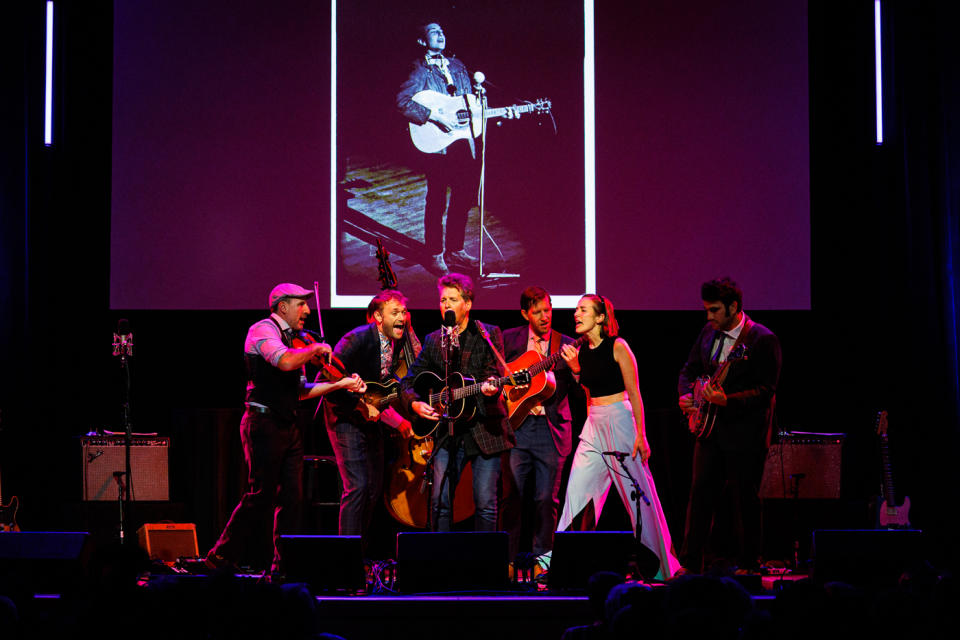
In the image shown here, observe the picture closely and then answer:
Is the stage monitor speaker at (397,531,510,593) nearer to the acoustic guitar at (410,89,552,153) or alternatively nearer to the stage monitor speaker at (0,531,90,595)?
the stage monitor speaker at (0,531,90,595)

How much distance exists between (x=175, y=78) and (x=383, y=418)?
11.5 feet

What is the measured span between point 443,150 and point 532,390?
240cm

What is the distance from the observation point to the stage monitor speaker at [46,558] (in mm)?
4879

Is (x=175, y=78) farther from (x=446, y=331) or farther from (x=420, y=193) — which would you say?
(x=446, y=331)

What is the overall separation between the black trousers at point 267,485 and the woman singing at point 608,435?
1.80 metres

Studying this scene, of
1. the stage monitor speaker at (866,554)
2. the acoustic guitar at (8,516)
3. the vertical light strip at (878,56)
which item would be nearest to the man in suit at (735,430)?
the stage monitor speaker at (866,554)

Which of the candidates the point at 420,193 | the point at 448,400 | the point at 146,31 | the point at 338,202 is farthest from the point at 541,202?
the point at 146,31

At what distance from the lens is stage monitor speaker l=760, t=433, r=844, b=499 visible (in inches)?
290

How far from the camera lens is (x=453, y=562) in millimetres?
5219

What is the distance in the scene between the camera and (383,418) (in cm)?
666

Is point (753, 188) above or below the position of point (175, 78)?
below

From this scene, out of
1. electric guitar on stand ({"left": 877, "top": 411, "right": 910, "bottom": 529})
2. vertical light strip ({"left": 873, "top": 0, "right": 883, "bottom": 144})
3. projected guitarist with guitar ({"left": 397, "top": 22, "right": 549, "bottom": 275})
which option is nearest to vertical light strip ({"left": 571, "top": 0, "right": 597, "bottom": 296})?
projected guitarist with guitar ({"left": 397, "top": 22, "right": 549, "bottom": 275})

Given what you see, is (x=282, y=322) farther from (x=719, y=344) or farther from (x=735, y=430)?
(x=735, y=430)

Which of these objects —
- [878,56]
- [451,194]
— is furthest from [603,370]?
[878,56]
